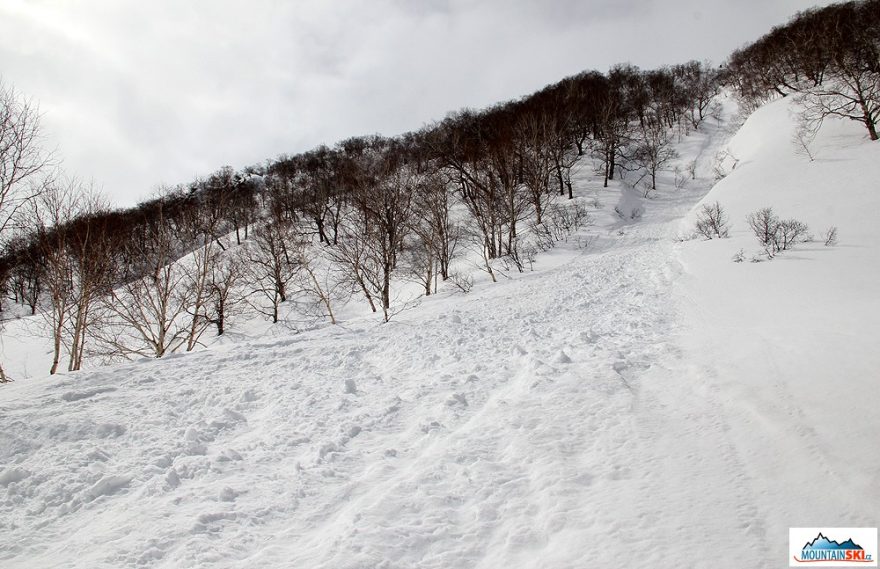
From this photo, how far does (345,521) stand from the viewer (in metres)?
2.94

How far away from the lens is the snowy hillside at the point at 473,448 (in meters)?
2.67

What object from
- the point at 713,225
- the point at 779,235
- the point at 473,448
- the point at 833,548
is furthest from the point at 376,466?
the point at 713,225

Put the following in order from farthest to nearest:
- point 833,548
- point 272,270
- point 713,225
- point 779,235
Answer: point 272,270 → point 713,225 → point 779,235 → point 833,548

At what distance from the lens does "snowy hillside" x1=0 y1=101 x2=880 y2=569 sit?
2.67 metres

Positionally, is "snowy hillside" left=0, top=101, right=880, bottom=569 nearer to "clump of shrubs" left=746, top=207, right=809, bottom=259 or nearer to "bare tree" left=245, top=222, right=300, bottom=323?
"clump of shrubs" left=746, top=207, right=809, bottom=259

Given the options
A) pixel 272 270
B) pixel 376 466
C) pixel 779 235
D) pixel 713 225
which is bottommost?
pixel 376 466

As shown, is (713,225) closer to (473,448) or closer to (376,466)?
(473,448)

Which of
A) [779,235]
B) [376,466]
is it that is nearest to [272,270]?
[376,466]

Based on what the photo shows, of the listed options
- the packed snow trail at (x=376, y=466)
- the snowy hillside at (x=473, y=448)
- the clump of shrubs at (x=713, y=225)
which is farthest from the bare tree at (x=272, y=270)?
the clump of shrubs at (x=713, y=225)

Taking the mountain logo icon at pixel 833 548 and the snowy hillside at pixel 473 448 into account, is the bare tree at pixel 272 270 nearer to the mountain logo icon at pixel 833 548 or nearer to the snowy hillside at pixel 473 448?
the snowy hillside at pixel 473 448

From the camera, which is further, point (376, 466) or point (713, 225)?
point (713, 225)

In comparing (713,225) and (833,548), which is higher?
(713,225)

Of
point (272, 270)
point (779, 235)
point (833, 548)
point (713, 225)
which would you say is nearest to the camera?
point (833, 548)

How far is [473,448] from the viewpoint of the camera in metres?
3.84
